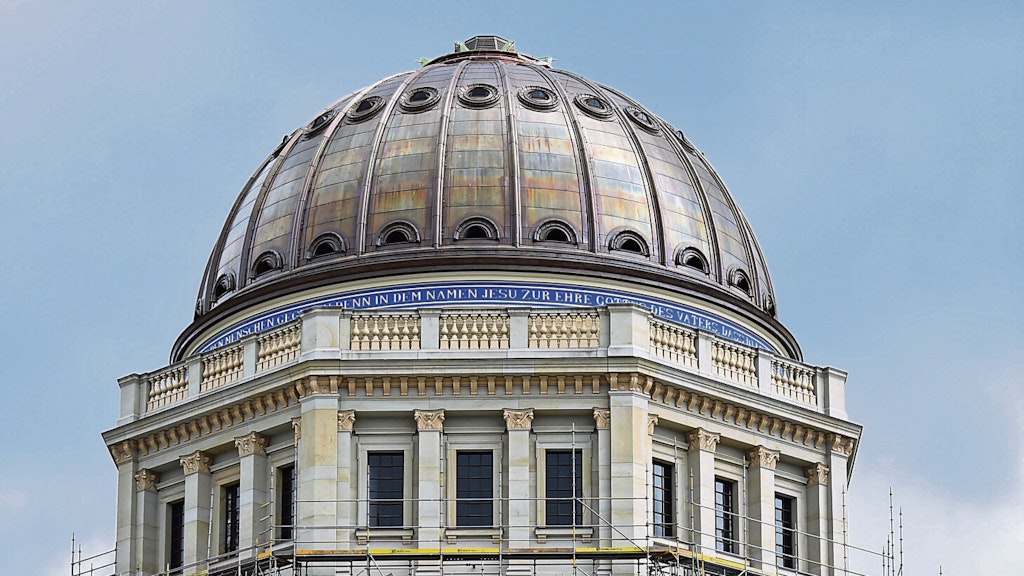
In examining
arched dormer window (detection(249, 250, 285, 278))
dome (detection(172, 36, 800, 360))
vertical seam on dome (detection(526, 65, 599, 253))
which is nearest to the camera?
dome (detection(172, 36, 800, 360))

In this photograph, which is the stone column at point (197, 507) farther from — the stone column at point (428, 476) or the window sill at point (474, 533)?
the window sill at point (474, 533)

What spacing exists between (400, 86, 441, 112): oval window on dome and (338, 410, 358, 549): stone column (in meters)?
11.9

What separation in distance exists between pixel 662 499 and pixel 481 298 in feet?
23.6

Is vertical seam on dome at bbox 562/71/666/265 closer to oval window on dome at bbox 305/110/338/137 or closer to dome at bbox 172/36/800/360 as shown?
dome at bbox 172/36/800/360

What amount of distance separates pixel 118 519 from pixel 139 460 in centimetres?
151

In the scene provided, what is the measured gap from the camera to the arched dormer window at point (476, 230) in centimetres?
7844

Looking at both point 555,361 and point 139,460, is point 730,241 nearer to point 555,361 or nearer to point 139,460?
point 555,361

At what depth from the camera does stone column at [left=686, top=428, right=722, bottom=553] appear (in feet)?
240

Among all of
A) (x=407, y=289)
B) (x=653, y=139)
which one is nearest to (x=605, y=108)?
(x=653, y=139)

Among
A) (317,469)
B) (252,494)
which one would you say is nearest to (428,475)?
(317,469)

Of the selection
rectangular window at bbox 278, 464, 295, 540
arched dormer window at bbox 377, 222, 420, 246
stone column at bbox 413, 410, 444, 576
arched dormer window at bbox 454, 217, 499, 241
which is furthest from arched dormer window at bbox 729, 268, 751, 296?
rectangular window at bbox 278, 464, 295, 540

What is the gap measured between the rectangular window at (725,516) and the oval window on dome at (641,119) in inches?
477

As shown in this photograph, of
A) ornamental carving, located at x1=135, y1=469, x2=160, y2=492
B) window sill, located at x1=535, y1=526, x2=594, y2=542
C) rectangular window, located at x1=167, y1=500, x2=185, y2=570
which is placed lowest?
window sill, located at x1=535, y1=526, x2=594, y2=542

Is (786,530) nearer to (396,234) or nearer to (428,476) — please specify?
(428,476)
